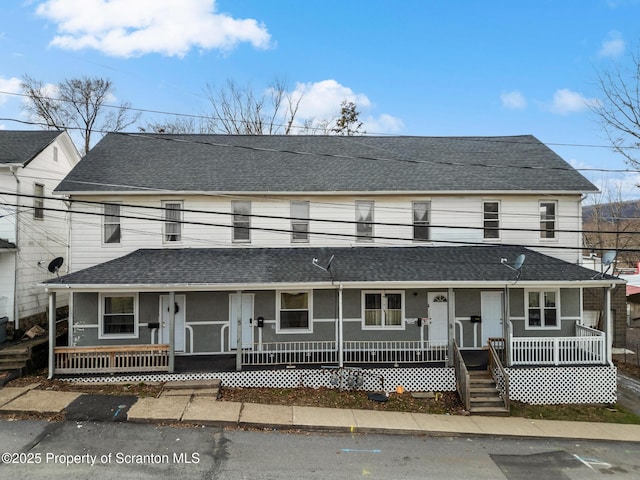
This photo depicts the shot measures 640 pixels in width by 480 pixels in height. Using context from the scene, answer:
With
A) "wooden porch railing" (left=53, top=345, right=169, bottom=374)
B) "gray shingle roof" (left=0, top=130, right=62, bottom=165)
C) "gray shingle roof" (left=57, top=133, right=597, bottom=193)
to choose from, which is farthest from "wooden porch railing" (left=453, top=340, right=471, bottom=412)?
"gray shingle roof" (left=0, top=130, right=62, bottom=165)

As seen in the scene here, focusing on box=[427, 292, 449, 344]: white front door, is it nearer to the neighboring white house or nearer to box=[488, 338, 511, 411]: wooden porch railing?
box=[488, 338, 511, 411]: wooden porch railing

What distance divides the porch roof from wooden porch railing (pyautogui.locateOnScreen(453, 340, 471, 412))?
2.31m

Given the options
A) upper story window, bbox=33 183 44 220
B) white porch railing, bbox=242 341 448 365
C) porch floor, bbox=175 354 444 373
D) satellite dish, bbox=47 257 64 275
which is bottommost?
porch floor, bbox=175 354 444 373

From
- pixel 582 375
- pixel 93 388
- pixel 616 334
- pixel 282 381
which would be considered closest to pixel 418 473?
pixel 282 381

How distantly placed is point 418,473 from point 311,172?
449 inches

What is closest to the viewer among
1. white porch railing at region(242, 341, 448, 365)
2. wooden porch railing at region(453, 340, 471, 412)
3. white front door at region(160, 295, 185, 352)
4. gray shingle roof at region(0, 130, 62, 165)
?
wooden porch railing at region(453, 340, 471, 412)

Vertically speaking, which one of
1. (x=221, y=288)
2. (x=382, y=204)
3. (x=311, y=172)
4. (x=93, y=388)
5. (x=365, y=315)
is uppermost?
(x=311, y=172)

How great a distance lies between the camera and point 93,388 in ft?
38.0

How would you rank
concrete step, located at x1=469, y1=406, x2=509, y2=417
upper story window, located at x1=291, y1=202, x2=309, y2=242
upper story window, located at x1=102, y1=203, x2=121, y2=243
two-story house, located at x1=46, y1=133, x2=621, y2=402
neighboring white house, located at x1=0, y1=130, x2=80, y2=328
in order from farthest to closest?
upper story window, located at x1=291, y1=202, x2=309, y2=242, upper story window, located at x1=102, y1=203, x2=121, y2=243, neighboring white house, located at x1=0, y1=130, x2=80, y2=328, two-story house, located at x1=46, y1=133, x2=621, y2=402, concrete step, located at x1=469, y1=406, x2=509, y2=417

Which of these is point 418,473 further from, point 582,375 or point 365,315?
point 582,375

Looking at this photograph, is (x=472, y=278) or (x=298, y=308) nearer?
(x=472, y=278)

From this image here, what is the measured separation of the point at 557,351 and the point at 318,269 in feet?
25.7

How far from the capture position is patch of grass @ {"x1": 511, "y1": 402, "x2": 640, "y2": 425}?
38.3 ft

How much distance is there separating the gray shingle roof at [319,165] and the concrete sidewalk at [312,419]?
292 inches
